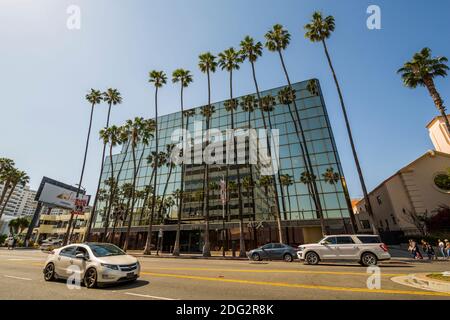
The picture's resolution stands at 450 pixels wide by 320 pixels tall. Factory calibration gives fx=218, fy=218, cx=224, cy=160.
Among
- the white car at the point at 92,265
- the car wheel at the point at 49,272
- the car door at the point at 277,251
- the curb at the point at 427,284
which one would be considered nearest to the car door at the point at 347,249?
the curb at the point at 427,284

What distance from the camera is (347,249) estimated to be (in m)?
13.8

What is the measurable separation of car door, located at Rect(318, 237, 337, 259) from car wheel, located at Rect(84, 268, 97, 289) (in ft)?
42.6

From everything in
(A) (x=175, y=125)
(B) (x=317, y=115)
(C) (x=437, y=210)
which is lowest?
(C) (x=437, y=210)

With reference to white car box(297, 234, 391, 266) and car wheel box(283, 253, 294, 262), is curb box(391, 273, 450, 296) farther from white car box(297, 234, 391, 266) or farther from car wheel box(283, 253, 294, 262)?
car wheel box(283, 253, 294, 262)

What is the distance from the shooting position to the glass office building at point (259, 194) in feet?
116

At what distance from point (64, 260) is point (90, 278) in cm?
223

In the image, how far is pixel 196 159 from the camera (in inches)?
2191

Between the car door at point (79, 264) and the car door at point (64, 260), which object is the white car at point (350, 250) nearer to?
the car door at point (79, 264)

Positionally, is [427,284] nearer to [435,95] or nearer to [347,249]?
[347,249]

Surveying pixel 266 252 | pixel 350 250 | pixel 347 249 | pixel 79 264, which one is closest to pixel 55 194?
pixel 266 252
